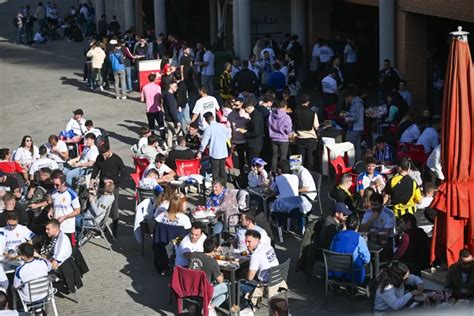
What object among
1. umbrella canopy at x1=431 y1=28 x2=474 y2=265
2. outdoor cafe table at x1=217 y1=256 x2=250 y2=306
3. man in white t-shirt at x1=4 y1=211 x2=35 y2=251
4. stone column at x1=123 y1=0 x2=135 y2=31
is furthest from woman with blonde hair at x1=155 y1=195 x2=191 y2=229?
stone column at x1=123 y1=0 x2=135 y2=31

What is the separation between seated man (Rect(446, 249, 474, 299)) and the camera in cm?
1159

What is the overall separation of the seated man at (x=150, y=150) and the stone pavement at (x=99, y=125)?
39.7 inches

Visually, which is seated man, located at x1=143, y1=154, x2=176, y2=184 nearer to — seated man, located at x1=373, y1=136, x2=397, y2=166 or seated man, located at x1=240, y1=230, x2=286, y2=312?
seated man, located at x1=373, y1=136, x2=397, y2=166

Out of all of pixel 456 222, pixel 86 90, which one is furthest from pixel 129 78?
pixel 456 222

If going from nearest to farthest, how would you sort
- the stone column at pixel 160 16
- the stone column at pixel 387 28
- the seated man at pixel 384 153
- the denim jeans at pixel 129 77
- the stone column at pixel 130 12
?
the seated man at pixel 384 153, the stone column at pixel 387 28, the denim jeans at pixel 129 77, the stone column at pixel 160 16, the stone column at pixel 130 12

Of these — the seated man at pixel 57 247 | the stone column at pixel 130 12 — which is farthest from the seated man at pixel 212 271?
the stone column at pixel 130 12

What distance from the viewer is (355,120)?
A: 19.9 m

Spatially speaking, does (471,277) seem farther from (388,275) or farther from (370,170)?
(370,170)

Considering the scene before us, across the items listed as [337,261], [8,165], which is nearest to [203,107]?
[8,165]

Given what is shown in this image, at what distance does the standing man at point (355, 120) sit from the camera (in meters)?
19.9

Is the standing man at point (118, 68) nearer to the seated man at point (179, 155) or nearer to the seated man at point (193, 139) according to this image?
the seated man at point (193, 139)

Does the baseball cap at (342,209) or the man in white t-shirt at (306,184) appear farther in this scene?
the man in white t-shirt at (306,184)

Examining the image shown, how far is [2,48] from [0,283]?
114ft

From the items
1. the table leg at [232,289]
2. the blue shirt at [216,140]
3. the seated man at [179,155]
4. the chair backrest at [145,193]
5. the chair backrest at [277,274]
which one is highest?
the blue shirt at [216,140]
